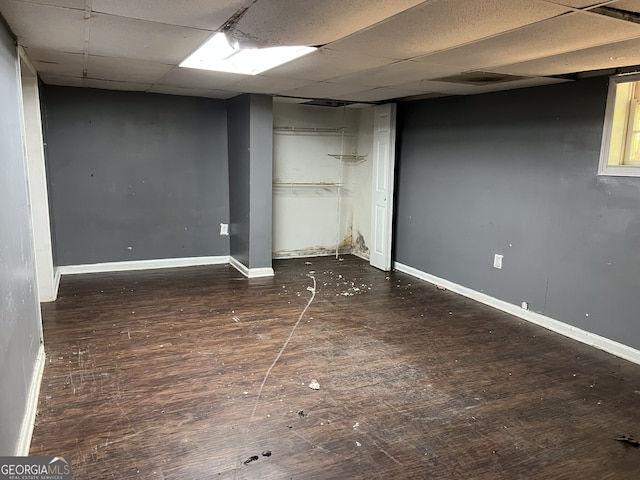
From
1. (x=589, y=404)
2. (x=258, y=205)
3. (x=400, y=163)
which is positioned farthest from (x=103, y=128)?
(x=589, y=404)

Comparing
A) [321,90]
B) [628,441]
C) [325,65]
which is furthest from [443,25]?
[321,90]

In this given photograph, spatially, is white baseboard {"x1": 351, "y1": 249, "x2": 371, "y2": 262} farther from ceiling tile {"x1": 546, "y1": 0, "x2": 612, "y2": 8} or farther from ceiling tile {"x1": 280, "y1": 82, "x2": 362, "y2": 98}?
ceiling tile {"x1": 546, "y1": 0, "x2": 612, "y2": 8}

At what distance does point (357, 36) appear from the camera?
242 centimetres

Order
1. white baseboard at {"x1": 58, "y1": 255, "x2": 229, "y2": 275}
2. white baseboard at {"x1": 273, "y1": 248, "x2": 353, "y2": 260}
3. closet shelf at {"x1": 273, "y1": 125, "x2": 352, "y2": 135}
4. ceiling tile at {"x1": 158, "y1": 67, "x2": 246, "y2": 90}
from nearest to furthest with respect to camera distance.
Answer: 1. ceiling tile at {"x1": 158, "y1": 67, "x2": 246, "y2": 90}
2. white baseboard at {"x1": 58, "y1": 255, "x2": 229, "y2": 275}
3. closet shelf at {"x1": 273, "y1": 125, "x2": 352, "y2": 135}
4. white baseboard at {"x1": 273, "y1": 248, "x2": 353, "y2": 260}

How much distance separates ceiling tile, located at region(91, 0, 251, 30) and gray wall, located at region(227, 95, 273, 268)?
269 centimetres

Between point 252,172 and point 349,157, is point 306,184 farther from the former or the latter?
point 252,172

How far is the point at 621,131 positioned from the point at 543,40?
1.49 metres

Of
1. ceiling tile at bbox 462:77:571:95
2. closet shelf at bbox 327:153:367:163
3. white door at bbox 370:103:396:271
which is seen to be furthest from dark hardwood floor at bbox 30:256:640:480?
closet shelf at bbox 327:153:367:163

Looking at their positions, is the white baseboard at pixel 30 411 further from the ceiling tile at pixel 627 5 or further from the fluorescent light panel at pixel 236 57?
the ceiling tile at pixel 627 5

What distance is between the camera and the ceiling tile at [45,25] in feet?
7.16

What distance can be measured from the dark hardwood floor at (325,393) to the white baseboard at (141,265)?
0.83 m

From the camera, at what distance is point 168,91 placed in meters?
5.00

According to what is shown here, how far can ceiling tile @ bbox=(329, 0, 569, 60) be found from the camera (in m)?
1.91

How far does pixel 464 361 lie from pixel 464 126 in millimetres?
2498
